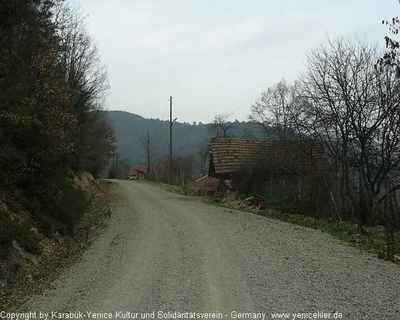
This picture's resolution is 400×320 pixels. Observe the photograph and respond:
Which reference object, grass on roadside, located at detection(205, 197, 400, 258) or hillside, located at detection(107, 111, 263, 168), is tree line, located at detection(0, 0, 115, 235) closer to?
grass on roadside, located at detection(205, 197, 400, 258)

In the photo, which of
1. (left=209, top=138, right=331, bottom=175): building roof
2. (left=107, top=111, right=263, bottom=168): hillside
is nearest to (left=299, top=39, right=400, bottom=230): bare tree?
(left=209, top=138, right=331, bottom=175): building roof

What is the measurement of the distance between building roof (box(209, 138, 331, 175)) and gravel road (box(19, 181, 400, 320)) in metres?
11.9

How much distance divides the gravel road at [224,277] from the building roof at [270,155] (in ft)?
39.0

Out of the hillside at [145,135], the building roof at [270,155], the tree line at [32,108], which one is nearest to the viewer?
the tree line at [32,108]

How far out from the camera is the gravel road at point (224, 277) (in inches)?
273

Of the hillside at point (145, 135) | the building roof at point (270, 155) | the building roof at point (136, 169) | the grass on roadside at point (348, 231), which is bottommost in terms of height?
the grass on roadside at point (348, 231)

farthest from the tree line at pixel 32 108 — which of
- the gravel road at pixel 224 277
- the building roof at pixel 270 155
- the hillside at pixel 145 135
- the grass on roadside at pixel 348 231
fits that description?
the hillside at pixel 145 135

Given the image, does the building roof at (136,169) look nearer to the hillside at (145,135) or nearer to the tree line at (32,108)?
the hillside at (145,135)

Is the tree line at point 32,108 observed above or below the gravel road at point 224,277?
above

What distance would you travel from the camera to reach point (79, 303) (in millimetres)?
7262

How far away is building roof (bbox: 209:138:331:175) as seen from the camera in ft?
87.9

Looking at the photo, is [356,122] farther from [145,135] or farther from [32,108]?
[145,135]

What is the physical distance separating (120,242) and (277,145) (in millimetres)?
18329

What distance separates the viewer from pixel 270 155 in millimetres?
29141
